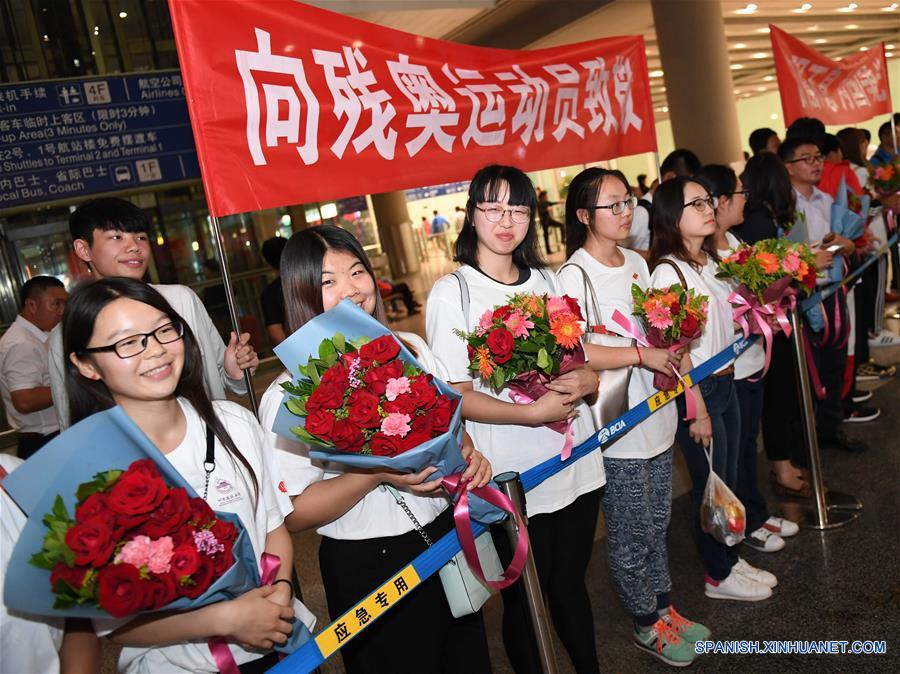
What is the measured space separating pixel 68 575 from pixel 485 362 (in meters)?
1.12

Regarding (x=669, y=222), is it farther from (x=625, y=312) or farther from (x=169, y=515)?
(x=169, y=515)

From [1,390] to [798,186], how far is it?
196 inches

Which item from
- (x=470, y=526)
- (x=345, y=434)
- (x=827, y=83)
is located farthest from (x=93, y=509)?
(x=827, y=83)

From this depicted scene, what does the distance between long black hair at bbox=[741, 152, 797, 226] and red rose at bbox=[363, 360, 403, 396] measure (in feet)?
10.1

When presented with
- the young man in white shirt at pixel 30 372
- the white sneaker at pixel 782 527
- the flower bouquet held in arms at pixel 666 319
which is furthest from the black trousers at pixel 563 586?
the young man in white shirt at pixel 30 372

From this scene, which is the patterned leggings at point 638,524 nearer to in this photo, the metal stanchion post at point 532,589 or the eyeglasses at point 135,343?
the metal stanchion post at point 532,589

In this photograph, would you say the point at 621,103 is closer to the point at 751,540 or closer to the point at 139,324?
the point at 751,540

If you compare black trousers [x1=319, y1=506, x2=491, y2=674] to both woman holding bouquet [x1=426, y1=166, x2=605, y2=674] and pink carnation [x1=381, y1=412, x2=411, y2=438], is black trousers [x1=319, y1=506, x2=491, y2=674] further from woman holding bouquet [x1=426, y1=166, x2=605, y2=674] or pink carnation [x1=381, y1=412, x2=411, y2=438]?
pink carnation [x1=381, y1=412, x2=411, y2=438]

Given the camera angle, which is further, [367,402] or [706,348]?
[706,348]

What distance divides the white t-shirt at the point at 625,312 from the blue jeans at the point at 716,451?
0.80ft

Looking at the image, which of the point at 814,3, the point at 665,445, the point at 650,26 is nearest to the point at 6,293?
the point at 665,445

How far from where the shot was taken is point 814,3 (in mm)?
14523

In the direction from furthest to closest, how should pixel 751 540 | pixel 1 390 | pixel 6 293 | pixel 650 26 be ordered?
pixel 650 26
pixel 6 293
pixel 1 390
pixel 751 540

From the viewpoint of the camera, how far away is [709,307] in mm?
2971
